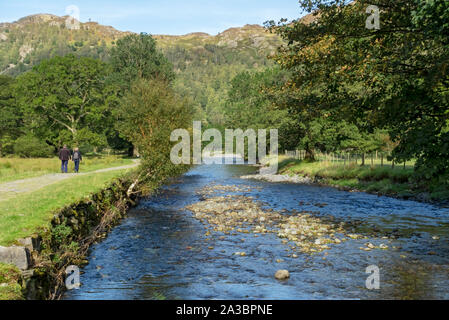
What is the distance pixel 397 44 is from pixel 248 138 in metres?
70.0

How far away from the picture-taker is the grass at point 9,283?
862cm

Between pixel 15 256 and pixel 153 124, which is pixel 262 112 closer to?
pixel 153 124

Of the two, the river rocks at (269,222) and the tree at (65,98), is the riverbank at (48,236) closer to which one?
the river rocks at (269,222)

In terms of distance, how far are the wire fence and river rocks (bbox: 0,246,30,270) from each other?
32.1 metres

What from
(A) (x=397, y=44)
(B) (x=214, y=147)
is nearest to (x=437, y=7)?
(A) (x=397, y=44)

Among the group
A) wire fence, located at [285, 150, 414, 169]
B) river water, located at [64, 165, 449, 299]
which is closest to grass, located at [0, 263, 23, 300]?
river water, located at [64, 165, 449, 299]

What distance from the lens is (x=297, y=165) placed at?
54.3 metres

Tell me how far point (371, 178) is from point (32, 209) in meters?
30.1

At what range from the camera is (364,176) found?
126 feet

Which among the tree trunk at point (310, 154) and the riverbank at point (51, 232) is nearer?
the riverbank at point (51, 232)

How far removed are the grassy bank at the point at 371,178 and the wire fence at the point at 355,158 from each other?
35.0 inches

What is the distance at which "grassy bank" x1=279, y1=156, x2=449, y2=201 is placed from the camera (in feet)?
99.9
